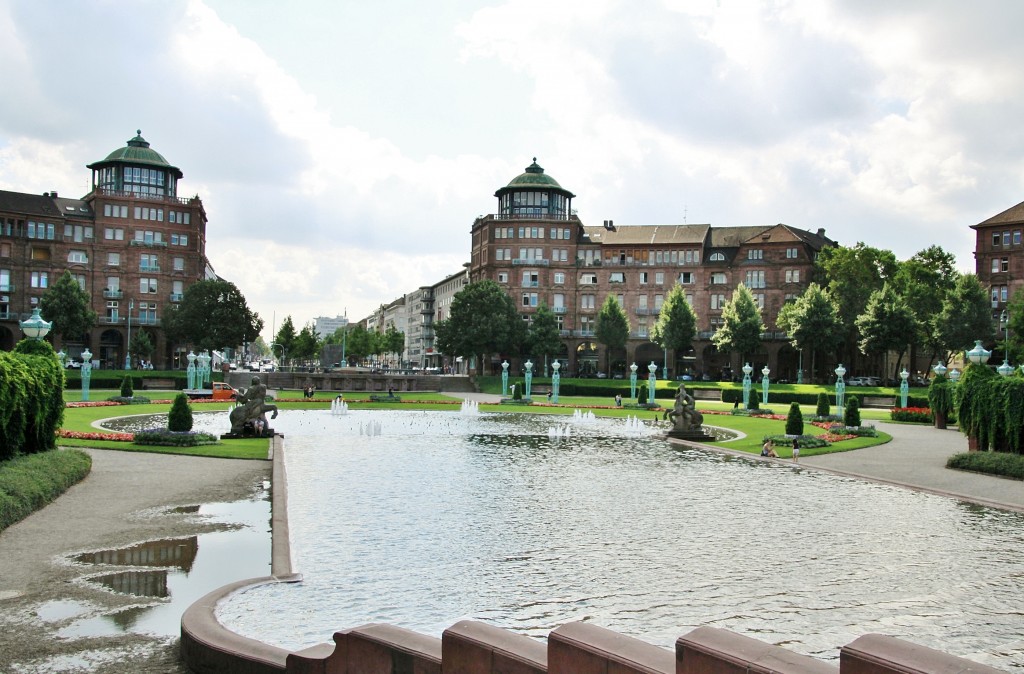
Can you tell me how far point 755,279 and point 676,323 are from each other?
13.2m

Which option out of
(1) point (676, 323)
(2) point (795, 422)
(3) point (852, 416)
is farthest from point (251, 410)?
(1) point (676, 323)

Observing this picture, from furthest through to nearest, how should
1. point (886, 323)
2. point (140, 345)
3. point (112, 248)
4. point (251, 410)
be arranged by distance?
1. point (112, 248)
2. point (140, 345)
3. point (886, 323)
4. point (251, 410)

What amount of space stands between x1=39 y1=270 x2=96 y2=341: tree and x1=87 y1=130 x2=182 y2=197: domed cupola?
538 inches

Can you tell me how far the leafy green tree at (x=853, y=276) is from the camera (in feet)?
288

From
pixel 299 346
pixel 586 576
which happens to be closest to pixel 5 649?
pixel 586 576

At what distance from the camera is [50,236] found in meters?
90.4

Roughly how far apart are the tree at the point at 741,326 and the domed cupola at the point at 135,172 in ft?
203

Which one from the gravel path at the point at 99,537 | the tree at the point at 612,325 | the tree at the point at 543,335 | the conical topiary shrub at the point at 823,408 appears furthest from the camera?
the tree at the point at 612,325

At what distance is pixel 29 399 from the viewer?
1892 cm

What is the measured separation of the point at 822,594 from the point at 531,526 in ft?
18.8

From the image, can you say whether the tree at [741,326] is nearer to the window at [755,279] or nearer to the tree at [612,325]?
the window at [755,279]

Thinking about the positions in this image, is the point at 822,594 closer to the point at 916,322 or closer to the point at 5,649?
the point at 5,649

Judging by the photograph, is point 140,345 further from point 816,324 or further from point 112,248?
A: point 816,324

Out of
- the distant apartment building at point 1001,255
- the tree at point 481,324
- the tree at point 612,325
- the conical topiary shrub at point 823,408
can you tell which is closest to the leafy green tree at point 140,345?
the tree at point 481,324
